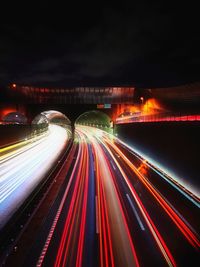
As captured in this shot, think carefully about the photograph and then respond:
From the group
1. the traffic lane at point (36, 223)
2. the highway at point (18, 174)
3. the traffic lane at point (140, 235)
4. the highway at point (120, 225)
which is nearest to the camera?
the traffic lane at point (140, 235)

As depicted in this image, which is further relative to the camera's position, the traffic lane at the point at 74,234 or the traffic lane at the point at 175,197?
the traffic lane at the point at 175,197

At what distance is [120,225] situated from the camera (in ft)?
62.0

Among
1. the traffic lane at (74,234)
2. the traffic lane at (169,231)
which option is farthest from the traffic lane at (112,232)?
the traffic lane at (169,231)

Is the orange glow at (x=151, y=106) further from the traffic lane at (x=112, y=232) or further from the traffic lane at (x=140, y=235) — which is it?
the traffic lane at (x=140, y=235)

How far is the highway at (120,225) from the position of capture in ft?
48.6

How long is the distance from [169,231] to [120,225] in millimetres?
2972

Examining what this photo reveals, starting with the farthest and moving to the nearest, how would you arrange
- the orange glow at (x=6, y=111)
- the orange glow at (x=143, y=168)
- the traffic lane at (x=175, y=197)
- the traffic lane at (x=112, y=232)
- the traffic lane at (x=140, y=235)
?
1. the orange glow at (x=6, y=111)
2. the orange glow at (x=143, y=168)
3. the traffic lane at (x=175, y=197)
4. the traffic lane at (x=140, y=235)
5. the traffic lane at (x=112, y=232)

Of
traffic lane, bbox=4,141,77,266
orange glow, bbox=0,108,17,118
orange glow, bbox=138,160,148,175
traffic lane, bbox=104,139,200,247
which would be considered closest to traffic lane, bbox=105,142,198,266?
traffic lane, bbox=104,139,200,247

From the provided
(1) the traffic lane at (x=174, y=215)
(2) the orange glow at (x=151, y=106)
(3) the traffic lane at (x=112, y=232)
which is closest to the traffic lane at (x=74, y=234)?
(3) the traffic lane at (x=112, y=232)

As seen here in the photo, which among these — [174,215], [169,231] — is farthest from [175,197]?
[169,231]

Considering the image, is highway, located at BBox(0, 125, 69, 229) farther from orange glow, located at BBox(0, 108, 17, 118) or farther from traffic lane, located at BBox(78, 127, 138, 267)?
orange glow, located at BBox(0, 108, 17, 118)

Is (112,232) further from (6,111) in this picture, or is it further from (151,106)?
(6,111)

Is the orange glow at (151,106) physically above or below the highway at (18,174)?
above

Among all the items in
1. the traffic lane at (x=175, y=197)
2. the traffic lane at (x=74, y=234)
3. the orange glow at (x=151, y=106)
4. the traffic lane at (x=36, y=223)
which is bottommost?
the traffic lane at (x=36, y=223)
